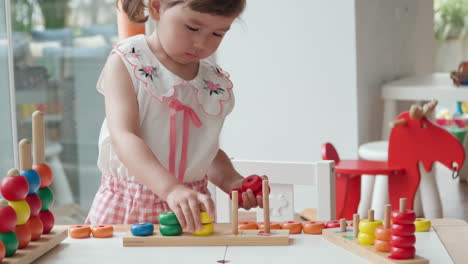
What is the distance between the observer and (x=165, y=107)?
4.12 ft

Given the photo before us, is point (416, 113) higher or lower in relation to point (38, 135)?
lower

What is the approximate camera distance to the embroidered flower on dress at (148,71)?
48.7 inches

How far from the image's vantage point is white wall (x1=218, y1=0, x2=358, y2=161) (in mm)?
2977

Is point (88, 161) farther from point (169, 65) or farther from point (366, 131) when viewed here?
point (169, 65)

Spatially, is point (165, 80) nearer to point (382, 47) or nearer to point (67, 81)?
Result: point (67, 81)

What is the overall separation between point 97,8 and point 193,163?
1541 millimetres

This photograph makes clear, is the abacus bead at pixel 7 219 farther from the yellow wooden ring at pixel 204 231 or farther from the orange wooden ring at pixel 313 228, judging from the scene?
the orange wooden ring at pixel 313 228

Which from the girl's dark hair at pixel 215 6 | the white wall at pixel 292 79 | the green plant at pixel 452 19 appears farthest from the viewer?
the green plant at pixel 452 19

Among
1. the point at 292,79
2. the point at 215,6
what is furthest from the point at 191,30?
the point at 292,79

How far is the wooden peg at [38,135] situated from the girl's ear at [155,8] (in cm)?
30

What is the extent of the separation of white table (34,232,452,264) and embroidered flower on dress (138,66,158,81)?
315 millimetres

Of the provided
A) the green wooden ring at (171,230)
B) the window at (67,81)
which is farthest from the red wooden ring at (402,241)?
the window at (67,81)

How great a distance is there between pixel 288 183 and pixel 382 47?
1.99 m

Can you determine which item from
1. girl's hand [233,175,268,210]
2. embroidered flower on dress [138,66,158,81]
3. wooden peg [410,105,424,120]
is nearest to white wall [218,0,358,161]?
wooden peg [410,105,424,120]
